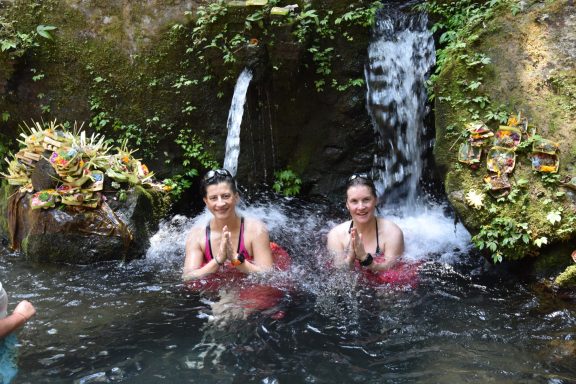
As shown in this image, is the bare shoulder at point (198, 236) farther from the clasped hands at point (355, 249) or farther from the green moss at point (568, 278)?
the green moss at point (568, 278)

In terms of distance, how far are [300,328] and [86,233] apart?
292 centimetres

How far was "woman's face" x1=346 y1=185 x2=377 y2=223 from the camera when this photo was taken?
4.84m

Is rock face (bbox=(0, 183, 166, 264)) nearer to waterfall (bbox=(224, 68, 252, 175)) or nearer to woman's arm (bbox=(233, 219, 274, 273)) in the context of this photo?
woman's arm (bbox=(233, 219, 274, 273))

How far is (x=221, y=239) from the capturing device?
477cm

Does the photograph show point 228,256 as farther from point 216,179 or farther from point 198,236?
point 216,179

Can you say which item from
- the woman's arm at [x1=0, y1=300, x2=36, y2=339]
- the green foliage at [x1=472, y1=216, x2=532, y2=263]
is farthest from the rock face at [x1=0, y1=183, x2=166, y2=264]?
the green foliage at [x1=472, y1=216, x2=532, y2=263]

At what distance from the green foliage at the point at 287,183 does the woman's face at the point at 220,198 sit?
125 inches

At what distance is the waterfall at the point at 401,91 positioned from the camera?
7215 millimetres

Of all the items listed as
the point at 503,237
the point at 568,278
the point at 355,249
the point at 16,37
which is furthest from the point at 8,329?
the point at 16,37

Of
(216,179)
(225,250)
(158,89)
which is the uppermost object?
(158,89)

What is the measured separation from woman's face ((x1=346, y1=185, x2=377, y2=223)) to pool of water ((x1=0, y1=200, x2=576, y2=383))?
62 cm

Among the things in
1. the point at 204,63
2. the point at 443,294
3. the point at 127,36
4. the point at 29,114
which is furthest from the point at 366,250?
the point at 29,114

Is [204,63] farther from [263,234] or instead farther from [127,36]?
[263,234]

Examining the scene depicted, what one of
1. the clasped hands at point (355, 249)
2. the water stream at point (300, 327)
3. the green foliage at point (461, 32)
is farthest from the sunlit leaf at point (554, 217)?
the clasped hands at point (355, 249)
